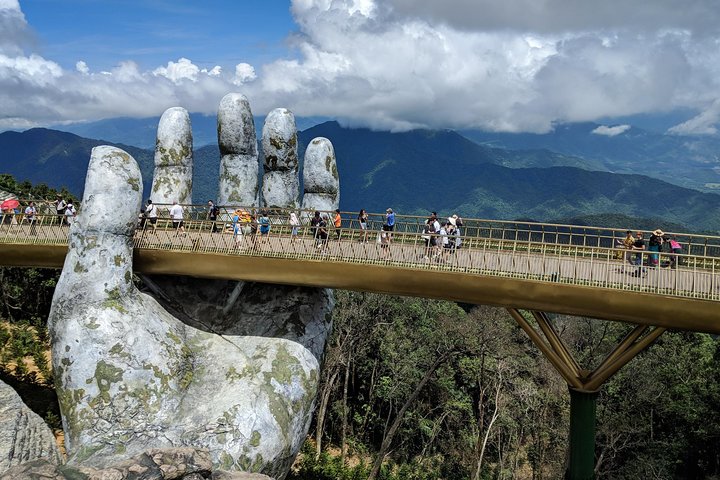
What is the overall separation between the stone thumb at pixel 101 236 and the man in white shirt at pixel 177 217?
1490 millimetres

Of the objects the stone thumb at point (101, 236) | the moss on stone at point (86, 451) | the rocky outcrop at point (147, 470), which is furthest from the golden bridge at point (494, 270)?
the rocky outcrop at point (147, 470)

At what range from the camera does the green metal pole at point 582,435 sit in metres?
13.0

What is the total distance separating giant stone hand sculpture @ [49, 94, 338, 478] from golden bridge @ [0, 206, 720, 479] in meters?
1.00

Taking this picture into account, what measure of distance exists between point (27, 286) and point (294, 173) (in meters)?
18.2

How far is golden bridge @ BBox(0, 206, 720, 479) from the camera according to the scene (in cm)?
1129

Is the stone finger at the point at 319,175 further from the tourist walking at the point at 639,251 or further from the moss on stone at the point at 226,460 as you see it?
the tourist walking at the point at 639,251

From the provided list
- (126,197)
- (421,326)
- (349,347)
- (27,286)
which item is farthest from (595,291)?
(27,286)

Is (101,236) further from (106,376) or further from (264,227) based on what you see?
(264,227)

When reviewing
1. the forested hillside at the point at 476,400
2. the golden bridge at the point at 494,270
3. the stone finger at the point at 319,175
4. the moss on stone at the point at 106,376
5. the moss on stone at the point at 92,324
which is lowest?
the forested hillside at the point at 476,400

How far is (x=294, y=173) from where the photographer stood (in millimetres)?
17703

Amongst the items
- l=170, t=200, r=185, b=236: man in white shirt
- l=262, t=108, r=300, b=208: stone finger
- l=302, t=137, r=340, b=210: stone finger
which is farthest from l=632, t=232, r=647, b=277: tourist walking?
l=170, t=200, r=185, b=236: man in white shirt

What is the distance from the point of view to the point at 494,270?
40.1 feet

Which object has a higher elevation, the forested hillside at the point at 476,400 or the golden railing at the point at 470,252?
the golden railing at the point at 470,252

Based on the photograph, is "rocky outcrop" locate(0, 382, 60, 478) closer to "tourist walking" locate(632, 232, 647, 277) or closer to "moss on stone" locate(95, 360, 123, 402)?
"moss on stone" locate(95, 360, 123, 402)
